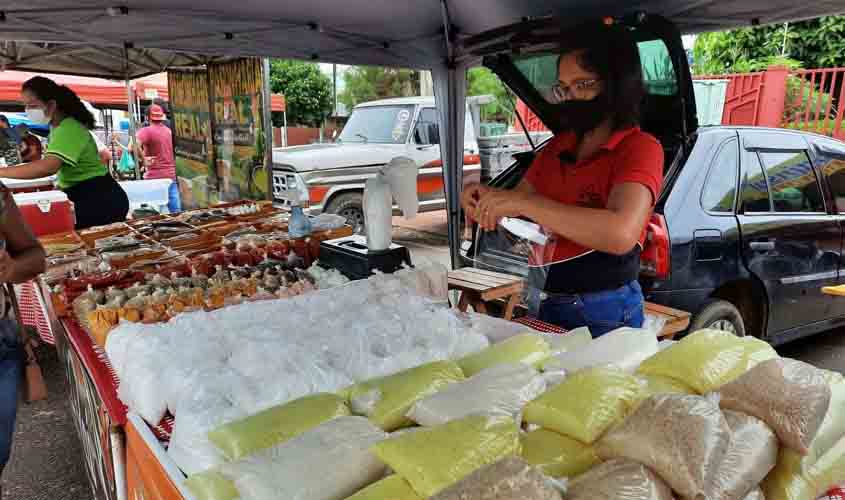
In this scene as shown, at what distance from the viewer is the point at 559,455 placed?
1048mm

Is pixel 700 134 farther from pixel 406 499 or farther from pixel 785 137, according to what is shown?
pixel 406 499

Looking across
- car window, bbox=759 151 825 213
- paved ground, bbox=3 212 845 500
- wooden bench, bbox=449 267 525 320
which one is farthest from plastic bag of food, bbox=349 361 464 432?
car window, bbox=759 151 825 213

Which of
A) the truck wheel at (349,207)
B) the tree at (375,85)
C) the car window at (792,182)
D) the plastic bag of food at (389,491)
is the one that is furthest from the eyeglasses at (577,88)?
the tree at (375,85)

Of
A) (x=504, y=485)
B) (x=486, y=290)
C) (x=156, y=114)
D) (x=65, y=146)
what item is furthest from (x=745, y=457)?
(x=156, y=114)

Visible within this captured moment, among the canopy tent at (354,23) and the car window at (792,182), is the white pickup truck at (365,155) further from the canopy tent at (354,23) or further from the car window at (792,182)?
the car window at (792,182)

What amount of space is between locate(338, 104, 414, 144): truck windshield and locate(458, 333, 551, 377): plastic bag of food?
6768 millimetres

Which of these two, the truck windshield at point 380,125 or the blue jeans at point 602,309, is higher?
the truck windshield at point 380,125

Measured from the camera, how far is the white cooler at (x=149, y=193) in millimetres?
7324

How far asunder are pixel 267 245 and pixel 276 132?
18226 mm

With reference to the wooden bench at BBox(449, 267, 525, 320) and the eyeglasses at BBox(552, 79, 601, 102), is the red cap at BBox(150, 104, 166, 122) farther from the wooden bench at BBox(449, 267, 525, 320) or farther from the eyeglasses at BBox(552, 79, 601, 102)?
Result: the eyeglasses at BBox(552, 79, 601, 102)

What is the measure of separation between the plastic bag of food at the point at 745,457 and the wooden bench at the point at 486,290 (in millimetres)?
1665

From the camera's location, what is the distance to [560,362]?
4.81 ft

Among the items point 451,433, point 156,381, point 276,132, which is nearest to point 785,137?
point 451,433

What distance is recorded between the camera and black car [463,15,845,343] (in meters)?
2.86
